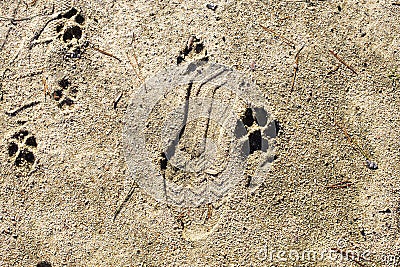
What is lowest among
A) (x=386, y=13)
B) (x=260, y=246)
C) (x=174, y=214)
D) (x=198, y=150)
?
(x=260, y=246)

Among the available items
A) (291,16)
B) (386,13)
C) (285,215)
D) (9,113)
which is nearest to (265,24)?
(291,16)

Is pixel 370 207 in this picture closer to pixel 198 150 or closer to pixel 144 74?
pixel 198 150

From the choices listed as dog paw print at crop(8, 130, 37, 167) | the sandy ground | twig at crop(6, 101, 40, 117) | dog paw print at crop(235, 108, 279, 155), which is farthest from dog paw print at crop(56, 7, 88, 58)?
dog paw print at crop(235, 108, 279, 155)

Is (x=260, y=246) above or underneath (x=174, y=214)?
underneath

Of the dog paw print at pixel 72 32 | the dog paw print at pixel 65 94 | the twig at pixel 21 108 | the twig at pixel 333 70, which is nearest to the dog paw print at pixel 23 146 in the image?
the twig at pixel 21 108

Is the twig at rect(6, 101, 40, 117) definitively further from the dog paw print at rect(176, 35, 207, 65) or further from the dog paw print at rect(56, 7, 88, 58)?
the dog paw print at rect(176, 35, 207, 65)

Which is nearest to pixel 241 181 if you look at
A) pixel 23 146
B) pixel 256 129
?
pixel 256 129

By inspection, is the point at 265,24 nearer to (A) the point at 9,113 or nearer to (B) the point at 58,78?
(B) the point at 58,78

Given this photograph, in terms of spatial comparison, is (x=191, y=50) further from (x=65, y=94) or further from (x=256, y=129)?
(x=65, y=94)
